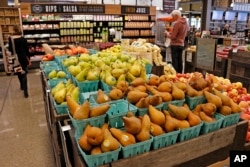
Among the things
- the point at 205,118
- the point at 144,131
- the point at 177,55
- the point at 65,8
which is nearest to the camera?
the point at 144,131

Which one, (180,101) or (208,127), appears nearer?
(208,127)

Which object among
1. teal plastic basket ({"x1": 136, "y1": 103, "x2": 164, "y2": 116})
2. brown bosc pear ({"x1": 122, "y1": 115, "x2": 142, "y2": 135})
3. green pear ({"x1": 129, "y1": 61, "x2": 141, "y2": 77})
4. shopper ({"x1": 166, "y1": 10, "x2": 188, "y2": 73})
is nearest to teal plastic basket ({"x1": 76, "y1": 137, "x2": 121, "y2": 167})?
brown bosc pear ({"x1": 122, "y1": 115, "x2": 142, "y2": 135})

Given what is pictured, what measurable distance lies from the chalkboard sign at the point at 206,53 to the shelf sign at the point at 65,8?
20.7ft

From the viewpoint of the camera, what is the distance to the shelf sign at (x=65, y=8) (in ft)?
29.6

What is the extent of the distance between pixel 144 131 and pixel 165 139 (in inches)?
6.4

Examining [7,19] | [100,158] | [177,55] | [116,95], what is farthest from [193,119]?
[7,19]

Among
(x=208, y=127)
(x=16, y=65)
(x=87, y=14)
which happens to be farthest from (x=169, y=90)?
(x=87, y=14)

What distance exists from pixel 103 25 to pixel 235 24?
8802mm

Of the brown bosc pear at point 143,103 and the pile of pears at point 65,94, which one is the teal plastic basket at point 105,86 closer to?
the pile of pears at point 65,94

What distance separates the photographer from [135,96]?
1.57m

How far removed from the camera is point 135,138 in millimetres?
1315

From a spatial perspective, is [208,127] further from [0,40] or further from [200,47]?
[0,40]

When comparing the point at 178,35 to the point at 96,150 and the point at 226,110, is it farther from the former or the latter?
the point at 96,150

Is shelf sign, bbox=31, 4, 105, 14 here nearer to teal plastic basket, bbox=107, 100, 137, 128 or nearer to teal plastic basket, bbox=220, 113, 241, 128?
teal plastic basket, bbox=107, 100, 137, 128
